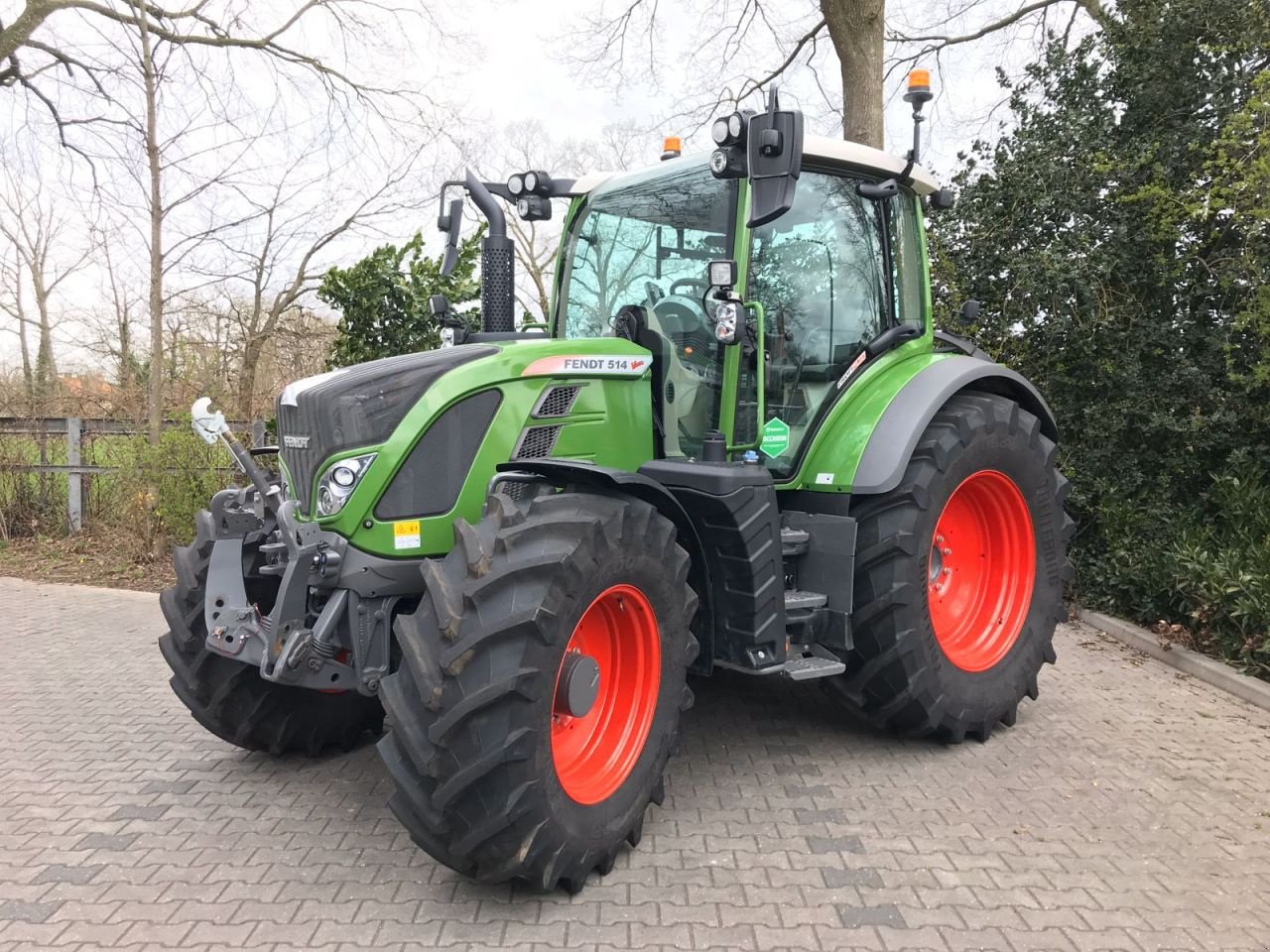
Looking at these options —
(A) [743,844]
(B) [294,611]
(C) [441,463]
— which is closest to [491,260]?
(C) [441,463]

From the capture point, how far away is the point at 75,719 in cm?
475

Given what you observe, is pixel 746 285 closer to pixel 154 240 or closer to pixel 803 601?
pixel 803 601

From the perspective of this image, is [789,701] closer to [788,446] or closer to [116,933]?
[788,446]

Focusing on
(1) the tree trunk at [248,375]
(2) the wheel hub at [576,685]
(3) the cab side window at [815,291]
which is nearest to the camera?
(2) the wheel hub at [576,685]

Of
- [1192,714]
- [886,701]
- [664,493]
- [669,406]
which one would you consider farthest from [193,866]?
[1192,714]

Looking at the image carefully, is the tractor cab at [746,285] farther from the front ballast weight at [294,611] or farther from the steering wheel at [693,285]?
the front ballast weight at [294,611]

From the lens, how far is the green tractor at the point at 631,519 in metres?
2.77

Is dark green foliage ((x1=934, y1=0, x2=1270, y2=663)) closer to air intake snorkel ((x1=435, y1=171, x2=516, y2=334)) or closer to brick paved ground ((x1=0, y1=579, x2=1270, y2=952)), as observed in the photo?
brick paved ground ((x1=0, y1=579, x2=1270, y2=952))

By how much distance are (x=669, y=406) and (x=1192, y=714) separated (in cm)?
318

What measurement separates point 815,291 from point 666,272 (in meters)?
0.68

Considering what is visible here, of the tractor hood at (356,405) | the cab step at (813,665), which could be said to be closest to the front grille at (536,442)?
the tractor hood at (356,405)

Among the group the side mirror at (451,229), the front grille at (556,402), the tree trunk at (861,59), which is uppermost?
the tree trunk at (861,59)

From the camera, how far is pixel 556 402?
3.47m

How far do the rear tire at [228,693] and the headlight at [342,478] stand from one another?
2.08 feet
